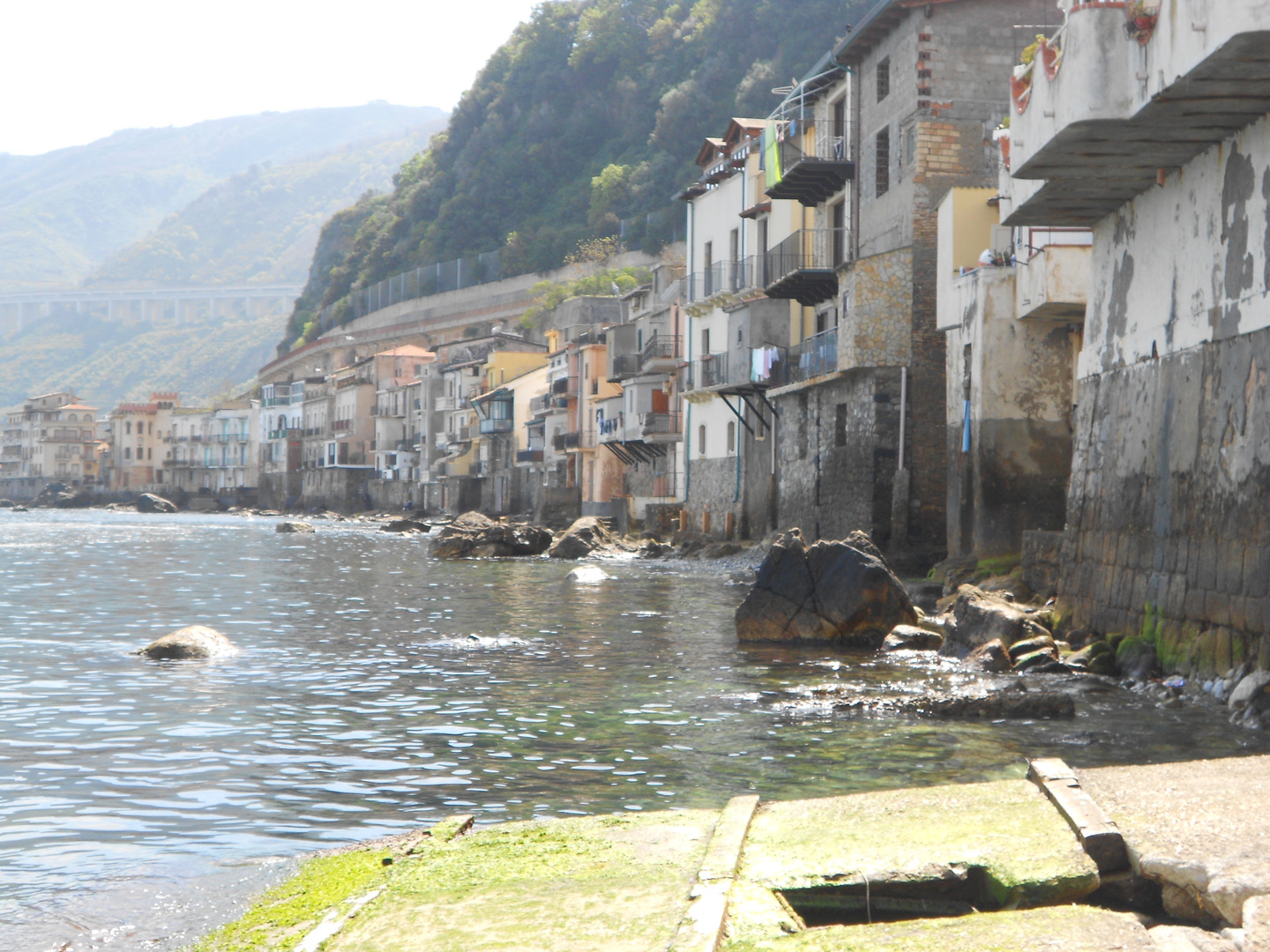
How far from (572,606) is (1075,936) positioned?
1960 cm

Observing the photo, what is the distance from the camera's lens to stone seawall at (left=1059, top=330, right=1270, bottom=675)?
1138 centimetres

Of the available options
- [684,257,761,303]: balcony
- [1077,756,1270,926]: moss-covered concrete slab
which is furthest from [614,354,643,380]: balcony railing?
[1077,756,1270,926]: moss-covered concrete slab

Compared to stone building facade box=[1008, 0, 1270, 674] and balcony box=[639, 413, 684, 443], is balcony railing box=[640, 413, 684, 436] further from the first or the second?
stone building facade box=[1008, 0, 1270, 674]

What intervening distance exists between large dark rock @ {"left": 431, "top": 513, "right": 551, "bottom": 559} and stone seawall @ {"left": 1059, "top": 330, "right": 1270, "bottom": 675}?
2665 centimetres

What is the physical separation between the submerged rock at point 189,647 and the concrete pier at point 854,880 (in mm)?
10675

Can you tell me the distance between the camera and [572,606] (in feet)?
78.5

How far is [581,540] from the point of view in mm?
41469

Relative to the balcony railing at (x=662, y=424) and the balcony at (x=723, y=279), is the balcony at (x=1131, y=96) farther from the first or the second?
the balcony railing at (x=662, y=424)

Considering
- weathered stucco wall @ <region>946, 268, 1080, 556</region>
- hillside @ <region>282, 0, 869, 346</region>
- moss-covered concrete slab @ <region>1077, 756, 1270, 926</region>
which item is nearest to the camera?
moss-covered concrete slab @ <region>1077, 756, 1270, 926</region>

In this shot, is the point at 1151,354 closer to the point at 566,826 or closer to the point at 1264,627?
the point at 1264,627

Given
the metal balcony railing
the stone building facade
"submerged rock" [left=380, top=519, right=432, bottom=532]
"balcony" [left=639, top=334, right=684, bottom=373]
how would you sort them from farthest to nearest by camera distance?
"submerged rock" [left=380, top=519, right=432, bottom=532]
the metal balcony railing
"balcony" [left=639, top=334, right=684, bottom=373]
the stone building facade

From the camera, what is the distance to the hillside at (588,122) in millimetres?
79000

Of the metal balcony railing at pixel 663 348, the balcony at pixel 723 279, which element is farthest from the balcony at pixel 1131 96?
the metal balcony railing at pixel 663 348

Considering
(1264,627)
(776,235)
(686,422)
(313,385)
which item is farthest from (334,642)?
(313,385)
